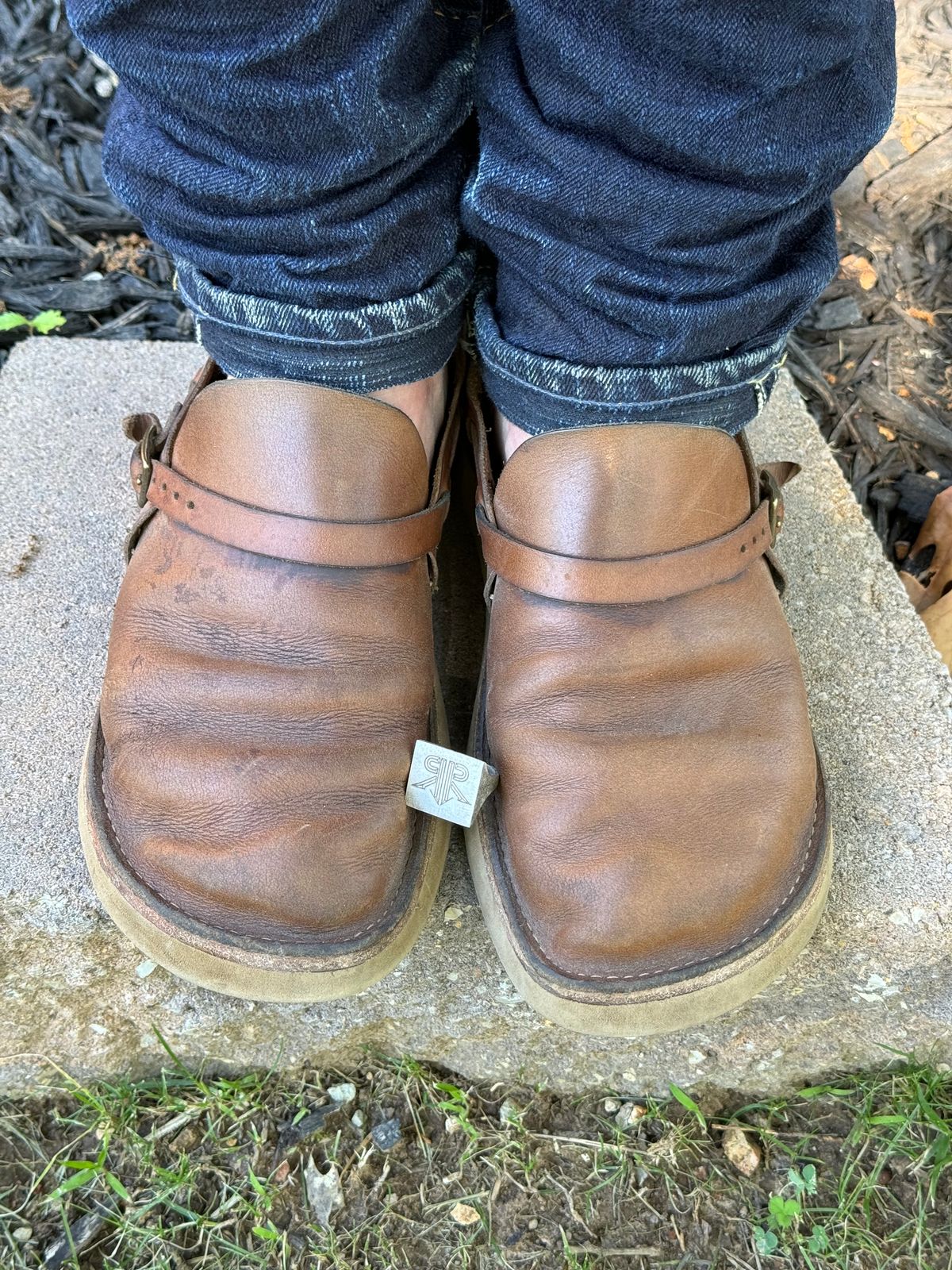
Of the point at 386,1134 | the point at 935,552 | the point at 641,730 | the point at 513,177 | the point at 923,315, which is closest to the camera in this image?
the point at 513,177

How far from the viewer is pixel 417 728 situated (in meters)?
0.97

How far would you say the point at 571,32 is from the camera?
0.71 metres

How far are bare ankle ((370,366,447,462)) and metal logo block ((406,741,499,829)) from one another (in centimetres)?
32

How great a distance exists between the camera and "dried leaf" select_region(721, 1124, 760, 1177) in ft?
3.76

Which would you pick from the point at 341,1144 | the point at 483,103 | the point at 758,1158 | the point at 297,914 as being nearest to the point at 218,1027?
the point at 341,1144

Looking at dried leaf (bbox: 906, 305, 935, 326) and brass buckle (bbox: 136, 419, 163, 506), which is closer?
brass buckle (bbox: 136, 419, 163, 506)

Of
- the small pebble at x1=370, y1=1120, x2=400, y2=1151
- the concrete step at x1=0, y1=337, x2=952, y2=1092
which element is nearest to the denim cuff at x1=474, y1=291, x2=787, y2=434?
the concrete step at x1=0, y1=337, x2=952, y2=1092

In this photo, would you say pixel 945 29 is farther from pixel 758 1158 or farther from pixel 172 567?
pixel 758 1158

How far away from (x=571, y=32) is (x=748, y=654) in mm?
583

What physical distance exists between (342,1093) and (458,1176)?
0.17 m

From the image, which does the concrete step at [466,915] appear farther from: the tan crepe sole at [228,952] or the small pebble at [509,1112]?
the tan crepe sole at [228,952]

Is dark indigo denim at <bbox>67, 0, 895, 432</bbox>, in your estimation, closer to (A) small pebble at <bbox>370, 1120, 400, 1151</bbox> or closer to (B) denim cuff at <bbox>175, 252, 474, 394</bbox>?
(B) denim cuff at <bbox>175, 252, 474, 394</bbox>

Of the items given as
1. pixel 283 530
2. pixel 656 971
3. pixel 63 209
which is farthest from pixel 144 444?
pixel 63 209

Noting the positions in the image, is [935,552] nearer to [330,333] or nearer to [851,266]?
[851,266]
